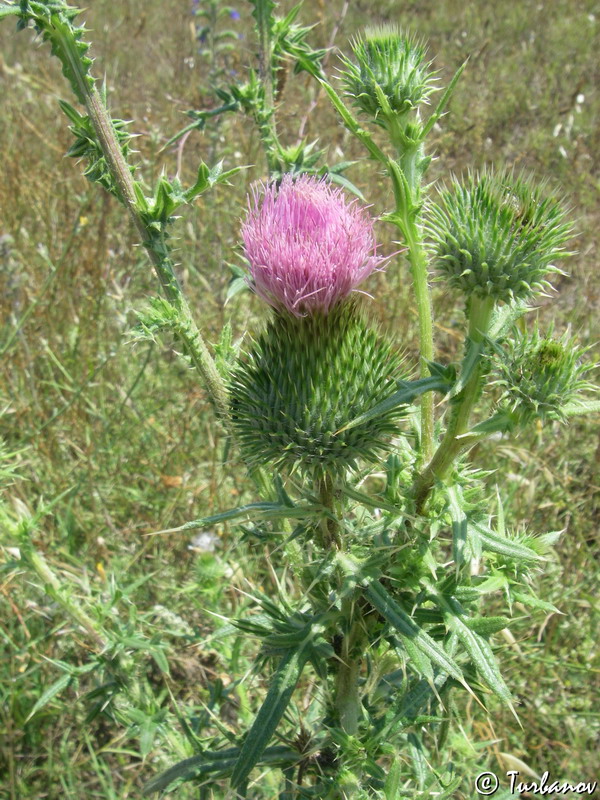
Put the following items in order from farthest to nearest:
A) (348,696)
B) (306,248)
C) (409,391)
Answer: (348,696) < (306,248) < (409,391)

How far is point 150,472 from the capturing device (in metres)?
4.20

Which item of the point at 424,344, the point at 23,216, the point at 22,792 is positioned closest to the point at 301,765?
the point at 424,344

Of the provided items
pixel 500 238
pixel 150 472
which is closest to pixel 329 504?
pixel 500 238

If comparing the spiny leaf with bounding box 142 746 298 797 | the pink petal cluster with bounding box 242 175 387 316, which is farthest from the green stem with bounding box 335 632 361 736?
the pink petal cluster with bounding box 242 175 387 316

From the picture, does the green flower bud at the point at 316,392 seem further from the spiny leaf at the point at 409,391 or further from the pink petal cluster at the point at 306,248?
the spiny leaf at the point at 409,391

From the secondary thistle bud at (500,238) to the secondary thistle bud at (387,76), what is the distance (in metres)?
0.32

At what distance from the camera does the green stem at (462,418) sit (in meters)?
1.58

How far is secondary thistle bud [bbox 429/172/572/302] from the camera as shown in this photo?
1.57m

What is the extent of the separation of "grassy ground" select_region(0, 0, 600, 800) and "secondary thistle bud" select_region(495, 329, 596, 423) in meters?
0.95

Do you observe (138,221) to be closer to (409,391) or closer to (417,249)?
(417,249)

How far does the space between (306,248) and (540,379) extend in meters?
0.72

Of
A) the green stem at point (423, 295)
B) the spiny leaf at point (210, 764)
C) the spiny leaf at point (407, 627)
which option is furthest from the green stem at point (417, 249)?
the spiny leaf at point (210, 764)

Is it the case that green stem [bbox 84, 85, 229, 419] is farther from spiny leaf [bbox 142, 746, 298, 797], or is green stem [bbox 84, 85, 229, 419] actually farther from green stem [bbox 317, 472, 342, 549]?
spiny leaf [bbox 142, 746, 298, 797]

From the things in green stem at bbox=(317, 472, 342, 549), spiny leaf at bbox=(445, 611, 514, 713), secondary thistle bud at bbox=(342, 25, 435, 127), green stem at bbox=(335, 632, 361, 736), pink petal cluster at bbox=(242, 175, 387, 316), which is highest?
secondary thistle bud at bbox=(342, 25, 435, 127)
